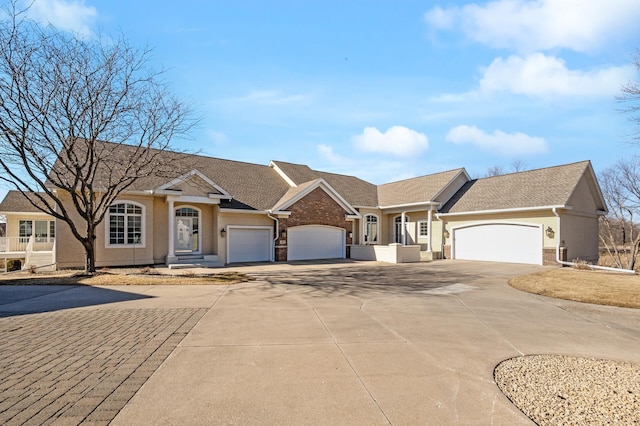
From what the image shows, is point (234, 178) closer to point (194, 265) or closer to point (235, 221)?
point (235, 221)

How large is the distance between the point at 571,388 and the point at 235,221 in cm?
1820

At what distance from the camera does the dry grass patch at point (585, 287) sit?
1005cm

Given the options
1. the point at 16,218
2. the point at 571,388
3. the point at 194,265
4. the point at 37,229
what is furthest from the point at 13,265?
the point at 571,388

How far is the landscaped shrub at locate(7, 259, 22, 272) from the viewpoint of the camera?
21547 mm

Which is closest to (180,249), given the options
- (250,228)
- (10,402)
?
(250,228)

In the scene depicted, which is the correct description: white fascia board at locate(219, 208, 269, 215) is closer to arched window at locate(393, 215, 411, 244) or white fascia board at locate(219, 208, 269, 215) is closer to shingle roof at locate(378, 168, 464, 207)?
shingle roof at locate(378, 168, 464, 207)

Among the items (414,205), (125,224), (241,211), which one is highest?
(414,205)

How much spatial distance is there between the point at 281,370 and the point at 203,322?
2944 mm

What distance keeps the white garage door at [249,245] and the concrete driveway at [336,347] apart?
9329 millimetres

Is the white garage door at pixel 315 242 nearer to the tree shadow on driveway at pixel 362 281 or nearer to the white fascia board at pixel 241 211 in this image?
the white fascia board at pixel 241 211

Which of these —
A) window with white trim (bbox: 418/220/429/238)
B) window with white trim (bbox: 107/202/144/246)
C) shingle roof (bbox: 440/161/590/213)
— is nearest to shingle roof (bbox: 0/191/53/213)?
window with white trim (bbox: 107/202/144/246)

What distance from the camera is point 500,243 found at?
22.1 m

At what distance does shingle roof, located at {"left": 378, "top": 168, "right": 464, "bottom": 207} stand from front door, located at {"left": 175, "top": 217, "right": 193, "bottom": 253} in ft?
47.5

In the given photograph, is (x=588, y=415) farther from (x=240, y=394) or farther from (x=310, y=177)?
(x=310, y=177)
